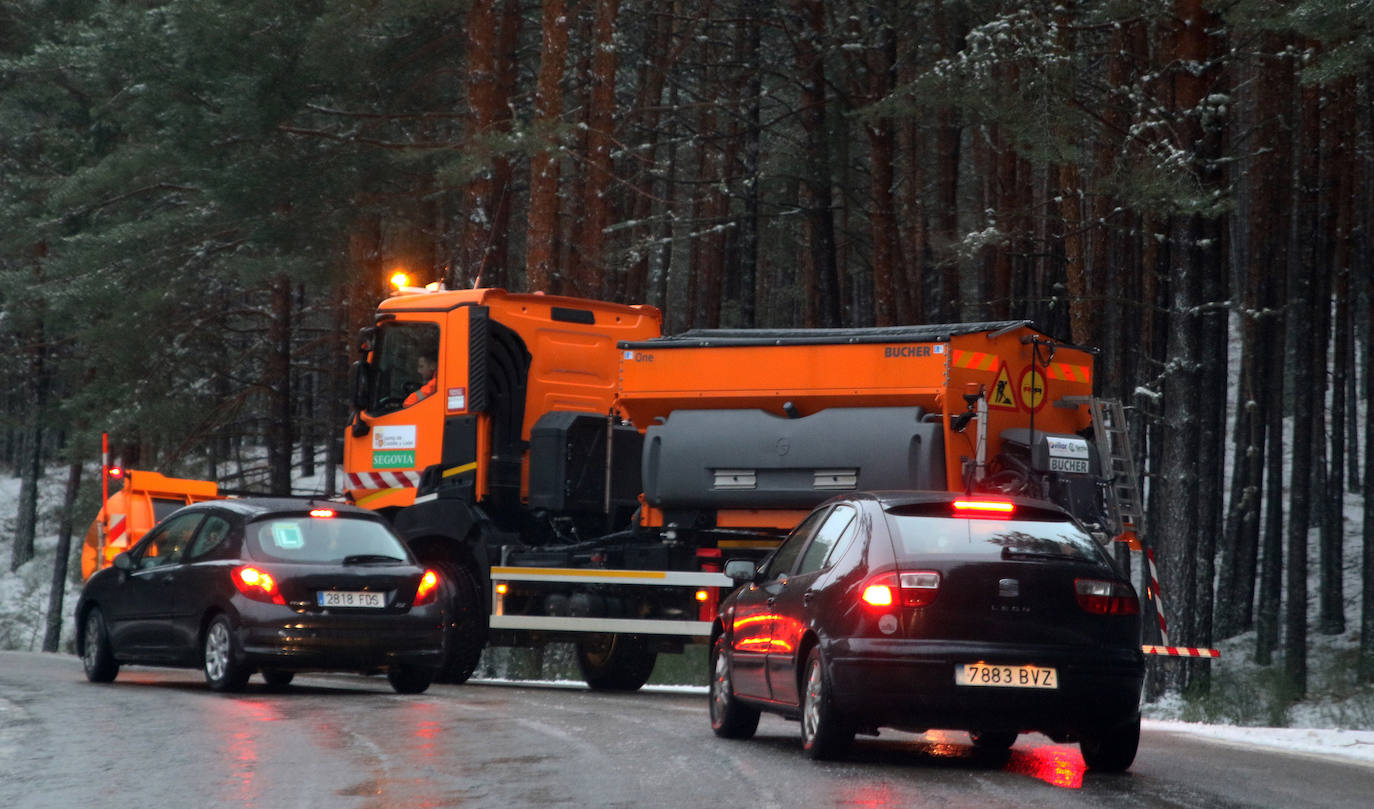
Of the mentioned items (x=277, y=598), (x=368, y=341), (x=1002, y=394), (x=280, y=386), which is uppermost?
(x=280, y=386)

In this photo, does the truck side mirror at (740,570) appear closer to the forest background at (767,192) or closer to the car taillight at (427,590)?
the car taillight at (427,590)

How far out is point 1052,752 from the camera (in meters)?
11.5

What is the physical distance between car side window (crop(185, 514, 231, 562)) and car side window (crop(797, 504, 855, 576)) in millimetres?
6205

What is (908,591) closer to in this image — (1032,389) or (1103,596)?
(1103,596)

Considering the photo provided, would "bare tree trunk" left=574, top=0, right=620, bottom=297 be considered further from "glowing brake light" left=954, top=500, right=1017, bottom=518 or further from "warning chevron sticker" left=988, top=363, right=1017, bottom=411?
"glowing brake light" left=954, top=500, right=1017, bottom=518

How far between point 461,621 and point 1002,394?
5783mm

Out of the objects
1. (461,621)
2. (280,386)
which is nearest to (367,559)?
(461,621)

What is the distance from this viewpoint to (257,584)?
14539 mm

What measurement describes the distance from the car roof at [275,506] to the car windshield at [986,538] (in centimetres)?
687

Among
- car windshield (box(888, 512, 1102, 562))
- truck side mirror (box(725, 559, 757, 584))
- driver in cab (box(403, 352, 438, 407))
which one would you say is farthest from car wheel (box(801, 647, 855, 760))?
driver in cab (box(403, 352, 438, 407))

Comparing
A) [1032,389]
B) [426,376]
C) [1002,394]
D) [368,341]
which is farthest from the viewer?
[368,341]

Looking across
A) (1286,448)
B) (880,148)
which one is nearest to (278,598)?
(880,148)

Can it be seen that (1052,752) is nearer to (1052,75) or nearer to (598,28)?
(1052,75)

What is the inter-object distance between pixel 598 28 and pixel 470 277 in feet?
13.3
